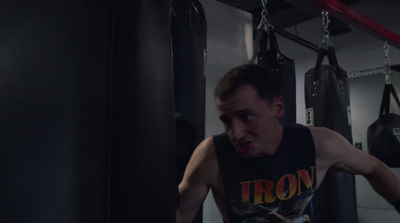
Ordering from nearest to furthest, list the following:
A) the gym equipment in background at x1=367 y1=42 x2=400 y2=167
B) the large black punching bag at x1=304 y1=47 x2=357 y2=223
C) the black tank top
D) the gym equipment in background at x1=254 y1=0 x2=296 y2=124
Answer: the black tank top
the gym equipment in background at x1=254 y1=0 x2=296 y2=124
the large black punching bag at x1=304 y1=47 x2=357 y2=223
the gym equipment in background at x1=367 y1=42 x2=400 y2=167

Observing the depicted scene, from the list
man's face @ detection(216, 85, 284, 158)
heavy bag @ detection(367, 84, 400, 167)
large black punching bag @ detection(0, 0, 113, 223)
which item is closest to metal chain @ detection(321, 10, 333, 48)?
heavy bag @ detection(367, 84, 400, 167)

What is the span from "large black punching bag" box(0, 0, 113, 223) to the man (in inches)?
33.8

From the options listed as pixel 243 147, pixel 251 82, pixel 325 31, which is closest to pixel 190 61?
pixel 251 82

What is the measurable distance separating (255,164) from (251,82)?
34cm

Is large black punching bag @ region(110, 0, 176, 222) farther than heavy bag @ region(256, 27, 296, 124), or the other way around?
heavy bag @ region(256, 27, 296, 124)

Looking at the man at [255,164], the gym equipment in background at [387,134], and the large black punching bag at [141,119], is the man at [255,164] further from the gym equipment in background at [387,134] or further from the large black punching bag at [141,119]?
the gym equipment in background at [387,134]

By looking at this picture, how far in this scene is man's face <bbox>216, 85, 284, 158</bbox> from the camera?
1276mm

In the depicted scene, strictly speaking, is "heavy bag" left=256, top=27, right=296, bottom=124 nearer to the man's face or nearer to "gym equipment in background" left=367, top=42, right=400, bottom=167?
the man's face

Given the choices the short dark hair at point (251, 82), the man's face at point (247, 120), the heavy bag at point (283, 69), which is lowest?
the man's face at point (247, 120)

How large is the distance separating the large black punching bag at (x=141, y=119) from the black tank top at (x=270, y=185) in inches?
36.7

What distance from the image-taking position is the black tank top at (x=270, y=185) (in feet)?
4.58

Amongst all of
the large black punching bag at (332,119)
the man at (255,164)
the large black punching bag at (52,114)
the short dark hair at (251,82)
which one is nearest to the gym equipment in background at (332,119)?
the large black punching bag at (332,119)

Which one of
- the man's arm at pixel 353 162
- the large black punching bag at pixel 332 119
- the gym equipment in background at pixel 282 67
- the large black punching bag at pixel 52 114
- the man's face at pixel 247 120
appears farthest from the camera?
the large black punching bag at pixel 332 119

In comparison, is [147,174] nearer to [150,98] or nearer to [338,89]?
[150,98]
